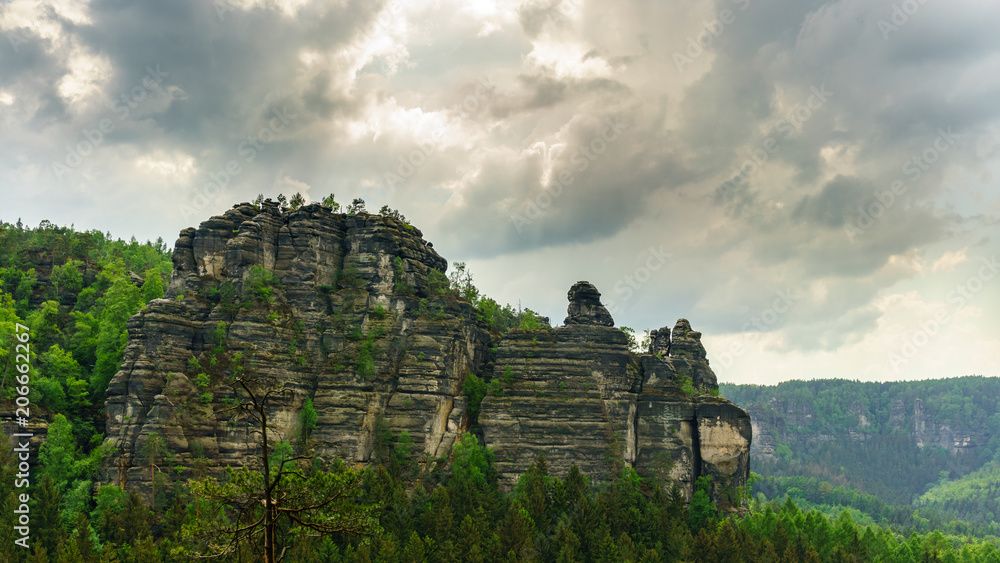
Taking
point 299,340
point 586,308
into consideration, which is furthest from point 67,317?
point 586,308

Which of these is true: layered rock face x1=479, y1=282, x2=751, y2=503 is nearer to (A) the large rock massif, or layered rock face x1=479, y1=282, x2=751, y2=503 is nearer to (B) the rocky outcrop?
(A) the large rock massif

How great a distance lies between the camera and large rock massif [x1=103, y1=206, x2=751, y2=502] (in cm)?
7956

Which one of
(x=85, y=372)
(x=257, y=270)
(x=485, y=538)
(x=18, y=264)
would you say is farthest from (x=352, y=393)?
(x=18, y=264)

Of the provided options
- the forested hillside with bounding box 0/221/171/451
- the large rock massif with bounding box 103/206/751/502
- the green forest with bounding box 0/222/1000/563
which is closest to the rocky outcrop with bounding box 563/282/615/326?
the large rock massif with bounding box 103/206/751/502

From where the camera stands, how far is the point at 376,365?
8544cm

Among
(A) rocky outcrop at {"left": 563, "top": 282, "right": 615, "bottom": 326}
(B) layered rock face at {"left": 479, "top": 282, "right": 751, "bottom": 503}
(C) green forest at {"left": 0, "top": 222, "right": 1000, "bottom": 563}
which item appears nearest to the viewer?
(C) green forest at {"left": 0, "top": 222, "right": 1000, "bottom": 563}

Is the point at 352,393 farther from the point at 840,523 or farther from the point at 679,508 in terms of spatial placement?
the point at 840,523

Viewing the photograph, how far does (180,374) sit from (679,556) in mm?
52997

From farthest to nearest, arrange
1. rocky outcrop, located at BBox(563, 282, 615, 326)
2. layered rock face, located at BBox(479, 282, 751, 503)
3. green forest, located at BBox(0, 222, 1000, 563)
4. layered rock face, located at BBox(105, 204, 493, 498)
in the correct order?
rocky outcrop, located at BBox(563, 282, 615, 326)
layered rock face, located at BBox(479, 282, 751, 503)
layered rock face, located at BBox(105, 204, 493, 498)
green forest, located at BBox(0, 222, 1000, 563)

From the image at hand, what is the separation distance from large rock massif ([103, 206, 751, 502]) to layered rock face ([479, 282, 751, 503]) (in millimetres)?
170

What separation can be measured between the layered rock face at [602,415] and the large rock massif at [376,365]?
17 cm

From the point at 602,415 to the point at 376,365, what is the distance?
2645 cm

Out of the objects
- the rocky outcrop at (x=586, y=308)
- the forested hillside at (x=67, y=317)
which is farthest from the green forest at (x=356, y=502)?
the rocky outcrop at (x=586, y=308)

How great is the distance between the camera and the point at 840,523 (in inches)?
3910
